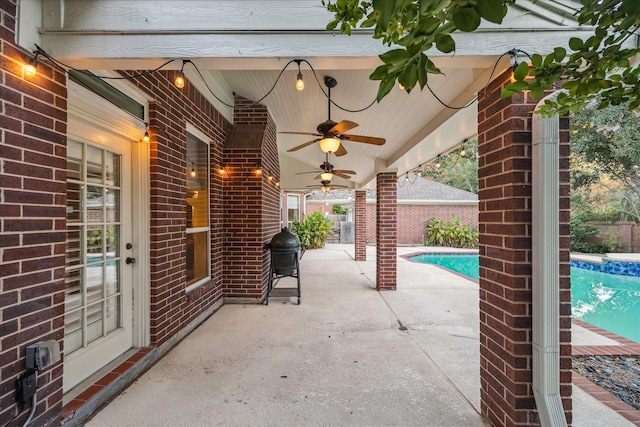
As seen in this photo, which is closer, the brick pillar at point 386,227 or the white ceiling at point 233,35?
the white ceiling at point 233,35

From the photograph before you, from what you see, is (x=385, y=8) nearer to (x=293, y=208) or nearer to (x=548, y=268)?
(x=548, y=268)

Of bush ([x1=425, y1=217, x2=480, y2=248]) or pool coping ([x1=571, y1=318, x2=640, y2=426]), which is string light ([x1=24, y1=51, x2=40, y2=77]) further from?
bush ([x1=425, y1=217, x2=480, y2=248])

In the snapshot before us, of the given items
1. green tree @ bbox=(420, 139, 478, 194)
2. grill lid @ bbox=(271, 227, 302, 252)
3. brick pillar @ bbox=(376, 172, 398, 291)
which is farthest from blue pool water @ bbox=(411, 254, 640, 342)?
green tree @ bbox=(420, 139, 478, 194)

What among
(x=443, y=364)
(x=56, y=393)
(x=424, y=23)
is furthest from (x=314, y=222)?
(x=424, y=23)

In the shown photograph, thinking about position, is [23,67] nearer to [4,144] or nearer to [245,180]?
[4,144]

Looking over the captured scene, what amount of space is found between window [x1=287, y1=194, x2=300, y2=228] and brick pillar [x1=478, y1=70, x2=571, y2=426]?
10967mm

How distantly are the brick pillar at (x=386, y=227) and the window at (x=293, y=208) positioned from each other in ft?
24.3

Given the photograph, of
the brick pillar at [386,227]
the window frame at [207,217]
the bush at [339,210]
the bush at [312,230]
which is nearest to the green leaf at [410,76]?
the window frame at [207,217]

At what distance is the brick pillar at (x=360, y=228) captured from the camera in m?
8.95

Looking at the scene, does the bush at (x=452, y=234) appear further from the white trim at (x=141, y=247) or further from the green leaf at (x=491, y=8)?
the green leaf at (x=491, y=8)

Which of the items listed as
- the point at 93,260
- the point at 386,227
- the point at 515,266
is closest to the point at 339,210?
the point at 386,227

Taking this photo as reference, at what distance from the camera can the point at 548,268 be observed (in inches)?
61.9

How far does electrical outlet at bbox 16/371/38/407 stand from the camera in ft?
4.97

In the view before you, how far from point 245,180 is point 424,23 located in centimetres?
403
